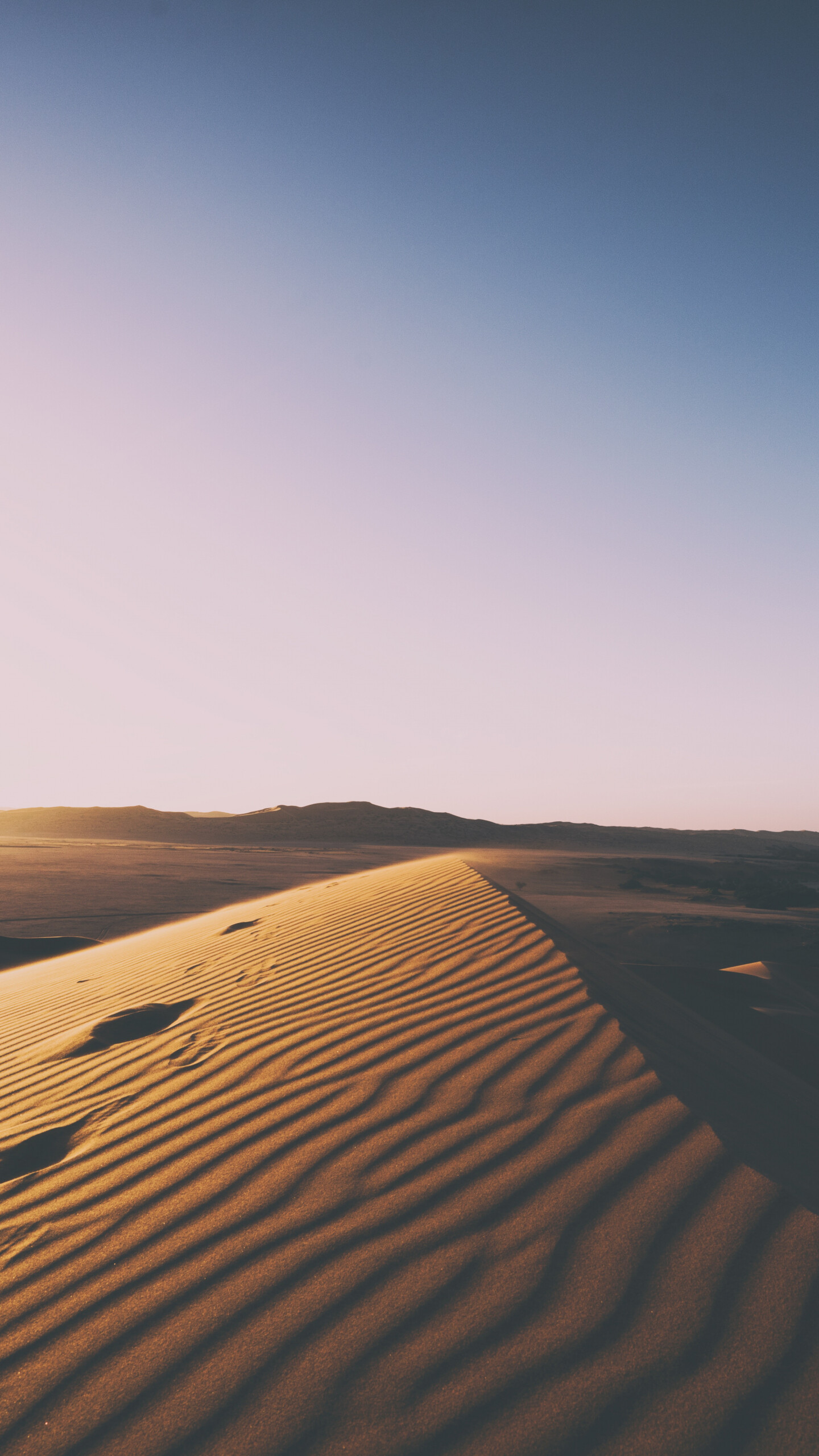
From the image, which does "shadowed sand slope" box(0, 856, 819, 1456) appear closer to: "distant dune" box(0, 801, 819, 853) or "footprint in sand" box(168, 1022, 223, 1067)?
"footprint in sand" box(168, 1022, 223, 1067)

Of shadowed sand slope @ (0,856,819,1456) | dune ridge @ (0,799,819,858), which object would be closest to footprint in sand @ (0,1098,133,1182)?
shadowed sand slope @ (0,856,819,1456)

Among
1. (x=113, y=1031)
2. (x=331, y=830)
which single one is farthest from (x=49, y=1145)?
(x=331, y=830)

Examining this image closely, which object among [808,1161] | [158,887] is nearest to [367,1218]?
[808,1161]

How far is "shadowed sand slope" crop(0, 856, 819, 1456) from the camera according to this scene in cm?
143

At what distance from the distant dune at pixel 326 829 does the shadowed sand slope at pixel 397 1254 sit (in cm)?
3451

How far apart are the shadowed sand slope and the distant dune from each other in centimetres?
3451

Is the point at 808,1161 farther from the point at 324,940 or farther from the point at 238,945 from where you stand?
the point at 238,945

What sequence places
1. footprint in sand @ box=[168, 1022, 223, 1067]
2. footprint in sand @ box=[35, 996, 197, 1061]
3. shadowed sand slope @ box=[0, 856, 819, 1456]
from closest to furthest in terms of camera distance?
1. shadowed sand slope @ box=[0, 856, 819, 1456]
2. footprint in sand @ box=[168, 1022, 223, 1067]
3. footprint in sand @ box=[35, 996, 197, 1061]

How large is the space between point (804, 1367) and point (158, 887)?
14999 mm

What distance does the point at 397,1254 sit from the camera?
6.08 ft

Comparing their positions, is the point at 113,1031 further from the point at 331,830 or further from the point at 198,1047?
the point at 331,830

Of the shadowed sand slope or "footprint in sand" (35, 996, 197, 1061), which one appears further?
"footprint in sand" (35, 996, 197, 1061)

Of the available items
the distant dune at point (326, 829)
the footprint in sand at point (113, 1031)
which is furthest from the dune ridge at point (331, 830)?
the footprint in sand at point (113, 1031)

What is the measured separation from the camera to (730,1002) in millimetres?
5730
